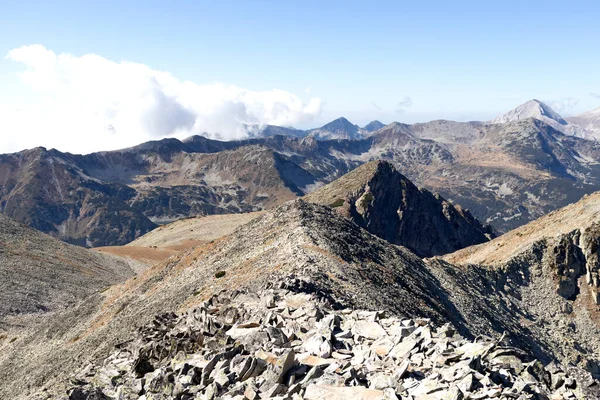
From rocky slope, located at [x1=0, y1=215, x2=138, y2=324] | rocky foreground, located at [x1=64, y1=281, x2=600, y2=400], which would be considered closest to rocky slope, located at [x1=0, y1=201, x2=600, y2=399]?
rocky foreground, located at [x1=64, y1=281, x2=600, y2=400]

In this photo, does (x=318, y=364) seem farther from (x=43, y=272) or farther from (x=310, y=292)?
(x=43, y=272)

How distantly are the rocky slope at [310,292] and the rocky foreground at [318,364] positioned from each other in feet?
5.05

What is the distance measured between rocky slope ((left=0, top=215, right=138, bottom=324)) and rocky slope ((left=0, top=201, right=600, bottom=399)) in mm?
25530

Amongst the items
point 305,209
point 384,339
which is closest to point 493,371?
point 384,339

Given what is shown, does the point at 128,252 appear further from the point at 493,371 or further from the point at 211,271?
the point at 493,371

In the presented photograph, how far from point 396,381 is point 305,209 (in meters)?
57.1

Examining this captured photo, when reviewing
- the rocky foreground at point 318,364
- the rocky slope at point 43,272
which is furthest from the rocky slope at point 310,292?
the rocky slope at point 43,272

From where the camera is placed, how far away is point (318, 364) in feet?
77.4

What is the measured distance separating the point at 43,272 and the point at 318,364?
117254 millimetres

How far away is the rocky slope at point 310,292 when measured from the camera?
4850 centimetres

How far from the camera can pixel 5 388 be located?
182 feet

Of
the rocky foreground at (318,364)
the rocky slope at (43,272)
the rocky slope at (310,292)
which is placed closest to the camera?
the rocky foreground at (318,364)

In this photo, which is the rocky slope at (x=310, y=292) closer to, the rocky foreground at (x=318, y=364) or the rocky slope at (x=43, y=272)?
the rocky foreground at (x=318, y=364)

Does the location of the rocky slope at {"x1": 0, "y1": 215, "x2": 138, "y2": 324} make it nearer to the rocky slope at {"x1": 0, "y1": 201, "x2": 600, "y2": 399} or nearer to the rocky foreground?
the rocky slope at {"x1": 0, "y1": 201, "x2": 600, "y2": 399}
